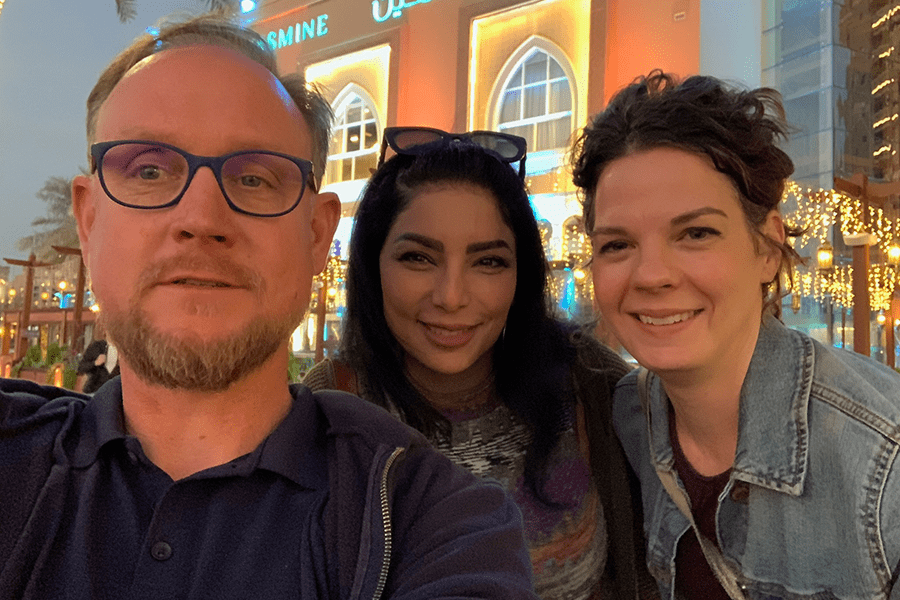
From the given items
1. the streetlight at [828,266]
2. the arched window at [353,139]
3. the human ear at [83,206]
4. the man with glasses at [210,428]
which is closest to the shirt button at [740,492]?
the man with glasses at [210,428]

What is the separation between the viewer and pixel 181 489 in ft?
2.89

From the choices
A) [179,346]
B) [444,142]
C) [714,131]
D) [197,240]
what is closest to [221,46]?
[197,240]

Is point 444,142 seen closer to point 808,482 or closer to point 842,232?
point 808,482

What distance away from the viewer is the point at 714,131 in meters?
1.36

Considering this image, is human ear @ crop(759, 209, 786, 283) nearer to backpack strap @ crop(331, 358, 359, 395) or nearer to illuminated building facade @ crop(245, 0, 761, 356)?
backpack strap @ crop(331, 358, 359, 395)

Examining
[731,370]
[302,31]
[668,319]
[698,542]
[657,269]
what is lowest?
[698,542]

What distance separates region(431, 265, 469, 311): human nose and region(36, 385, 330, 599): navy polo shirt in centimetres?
68

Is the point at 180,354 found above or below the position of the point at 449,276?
below

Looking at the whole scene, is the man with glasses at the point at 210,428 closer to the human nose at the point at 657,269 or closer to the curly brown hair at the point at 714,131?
the human nose at the point at 657,269

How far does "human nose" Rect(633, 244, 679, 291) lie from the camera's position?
4.37 feet

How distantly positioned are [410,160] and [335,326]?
422 inches

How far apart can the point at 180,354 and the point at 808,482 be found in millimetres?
1237

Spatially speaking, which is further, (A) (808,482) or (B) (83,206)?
(A) (808,482)

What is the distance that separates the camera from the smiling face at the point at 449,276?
5.34 feet
